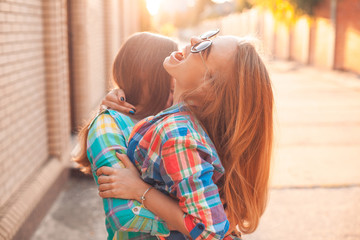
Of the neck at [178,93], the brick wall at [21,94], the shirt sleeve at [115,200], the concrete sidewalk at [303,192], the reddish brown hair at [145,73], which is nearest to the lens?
the shirt sleeve at [115,200]

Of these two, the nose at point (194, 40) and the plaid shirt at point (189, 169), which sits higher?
the nose at point (194, 40)

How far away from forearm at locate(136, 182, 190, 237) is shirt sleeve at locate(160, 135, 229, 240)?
0.17 feet

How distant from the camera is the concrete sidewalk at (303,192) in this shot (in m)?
3.76

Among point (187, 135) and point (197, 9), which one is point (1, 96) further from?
point (197, 9)

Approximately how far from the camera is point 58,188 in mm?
4398

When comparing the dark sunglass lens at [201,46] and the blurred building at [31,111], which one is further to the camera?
the blurred building at [31,111]

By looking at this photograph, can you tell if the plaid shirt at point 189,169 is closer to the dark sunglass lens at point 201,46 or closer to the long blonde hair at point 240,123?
the long blonde hair at point 240,123

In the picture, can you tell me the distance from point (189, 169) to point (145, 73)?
31.4 inches

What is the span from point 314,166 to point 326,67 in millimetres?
15040

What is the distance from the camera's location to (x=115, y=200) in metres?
1.70

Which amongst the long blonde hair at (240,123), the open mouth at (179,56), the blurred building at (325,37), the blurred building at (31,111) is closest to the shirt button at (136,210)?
the long blonde hair at (240,123)

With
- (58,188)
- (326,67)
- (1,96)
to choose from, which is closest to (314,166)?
(58,188)

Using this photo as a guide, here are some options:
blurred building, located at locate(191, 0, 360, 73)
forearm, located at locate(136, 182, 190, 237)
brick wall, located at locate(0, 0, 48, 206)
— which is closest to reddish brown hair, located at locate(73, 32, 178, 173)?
forearm, located at locate(136, 182, 190, 237)

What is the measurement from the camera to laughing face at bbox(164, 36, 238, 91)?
66.5 inches
